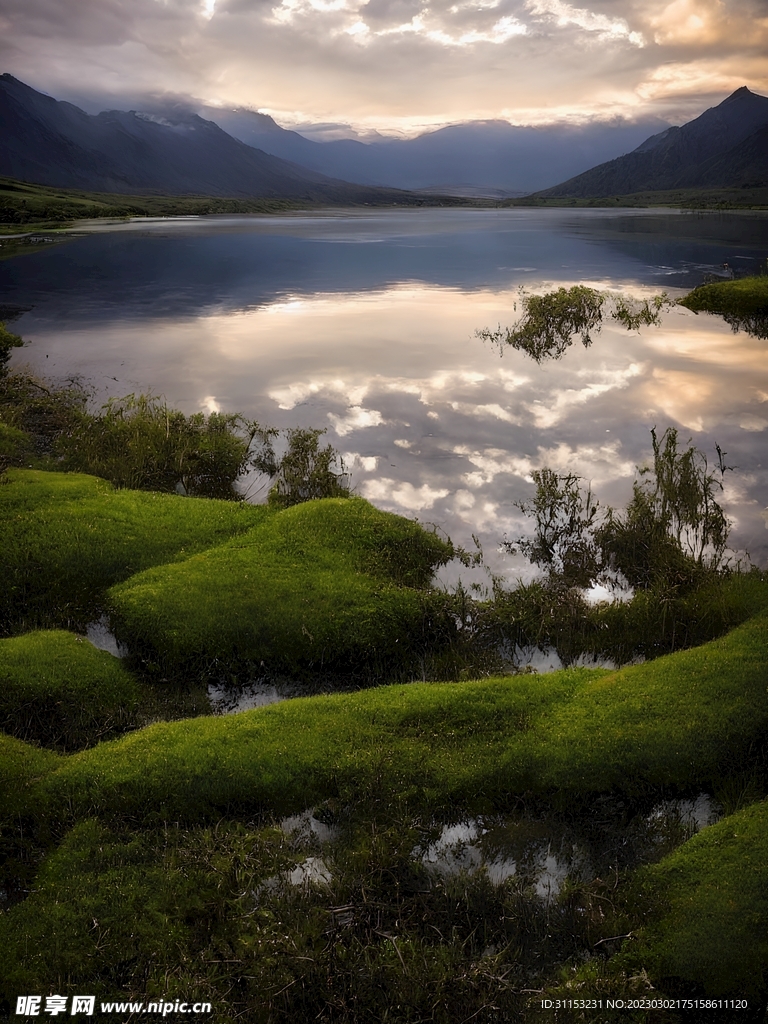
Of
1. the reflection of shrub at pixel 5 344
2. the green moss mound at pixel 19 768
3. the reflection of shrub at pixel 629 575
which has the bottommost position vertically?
the green moss mound at pixel 19 768

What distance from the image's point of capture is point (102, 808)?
21.1 feet

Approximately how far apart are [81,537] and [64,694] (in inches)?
153

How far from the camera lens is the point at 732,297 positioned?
3406 centimetres

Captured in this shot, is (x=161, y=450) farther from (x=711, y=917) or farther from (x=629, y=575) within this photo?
(x=711, y=917)

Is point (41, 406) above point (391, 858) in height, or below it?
above

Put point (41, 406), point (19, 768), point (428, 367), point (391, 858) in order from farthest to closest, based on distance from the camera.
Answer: point (428, 367) < point (41, 406) < point (19, 768) < point (391, 858)

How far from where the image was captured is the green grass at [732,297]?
32.9 metres

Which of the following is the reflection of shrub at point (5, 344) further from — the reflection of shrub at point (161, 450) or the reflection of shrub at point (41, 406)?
the reflection of shrub at point (161, 450)

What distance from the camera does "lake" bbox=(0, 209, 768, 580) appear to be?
50.7 feet

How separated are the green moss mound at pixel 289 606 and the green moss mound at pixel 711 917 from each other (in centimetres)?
433

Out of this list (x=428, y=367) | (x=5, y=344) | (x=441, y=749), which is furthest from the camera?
(x=5, y=344)

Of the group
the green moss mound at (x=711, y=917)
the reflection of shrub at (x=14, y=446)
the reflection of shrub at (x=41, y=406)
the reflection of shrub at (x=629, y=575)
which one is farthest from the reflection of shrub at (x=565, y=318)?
the green moss mound at (x=711, y=917)

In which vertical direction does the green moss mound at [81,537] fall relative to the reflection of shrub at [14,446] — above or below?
below

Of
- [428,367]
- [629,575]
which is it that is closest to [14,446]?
[428,367]
